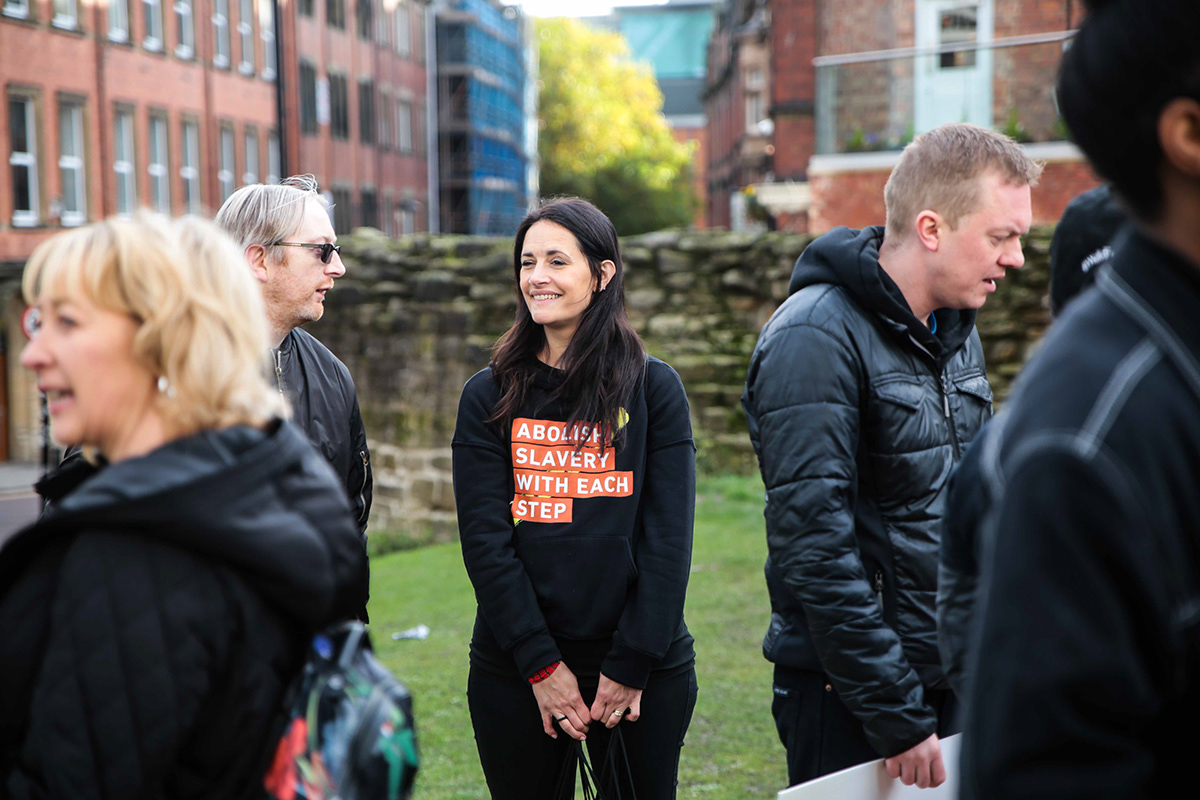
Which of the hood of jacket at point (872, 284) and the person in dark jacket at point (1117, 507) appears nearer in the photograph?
the person in dark jacket at point (1117, 507)

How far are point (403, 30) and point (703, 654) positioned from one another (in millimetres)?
44646

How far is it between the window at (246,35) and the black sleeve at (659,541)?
3231cm

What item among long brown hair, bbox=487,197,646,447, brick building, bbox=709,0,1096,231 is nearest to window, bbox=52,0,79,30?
brick building, bbox=709,0,1096,231

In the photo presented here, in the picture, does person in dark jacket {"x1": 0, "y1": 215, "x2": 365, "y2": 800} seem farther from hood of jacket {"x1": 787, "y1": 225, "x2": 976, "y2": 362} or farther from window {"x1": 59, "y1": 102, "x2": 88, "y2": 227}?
window {"x1": 59, "y1": 102, "x2": 88, "y2": 227}

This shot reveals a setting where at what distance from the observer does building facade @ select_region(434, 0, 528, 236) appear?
A: 5456cm

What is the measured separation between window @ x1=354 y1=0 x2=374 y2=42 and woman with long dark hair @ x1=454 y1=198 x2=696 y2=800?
41.4 metres

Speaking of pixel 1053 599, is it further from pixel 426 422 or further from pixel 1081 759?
pixel 426 422

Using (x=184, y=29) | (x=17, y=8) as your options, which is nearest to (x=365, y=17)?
(x=184, y=29)

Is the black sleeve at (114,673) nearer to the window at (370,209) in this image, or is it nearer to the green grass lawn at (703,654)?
the green grass lawn at (703,654)

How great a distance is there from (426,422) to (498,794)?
11.6 metres

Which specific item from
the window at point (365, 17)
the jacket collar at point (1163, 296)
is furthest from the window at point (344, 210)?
the jacket collar at point (1163, 296)

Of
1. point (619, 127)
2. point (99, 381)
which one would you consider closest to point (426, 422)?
point (99, 381)

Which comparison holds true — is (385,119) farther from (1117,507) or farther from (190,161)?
(1117,507)

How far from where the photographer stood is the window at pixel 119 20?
26.5m
